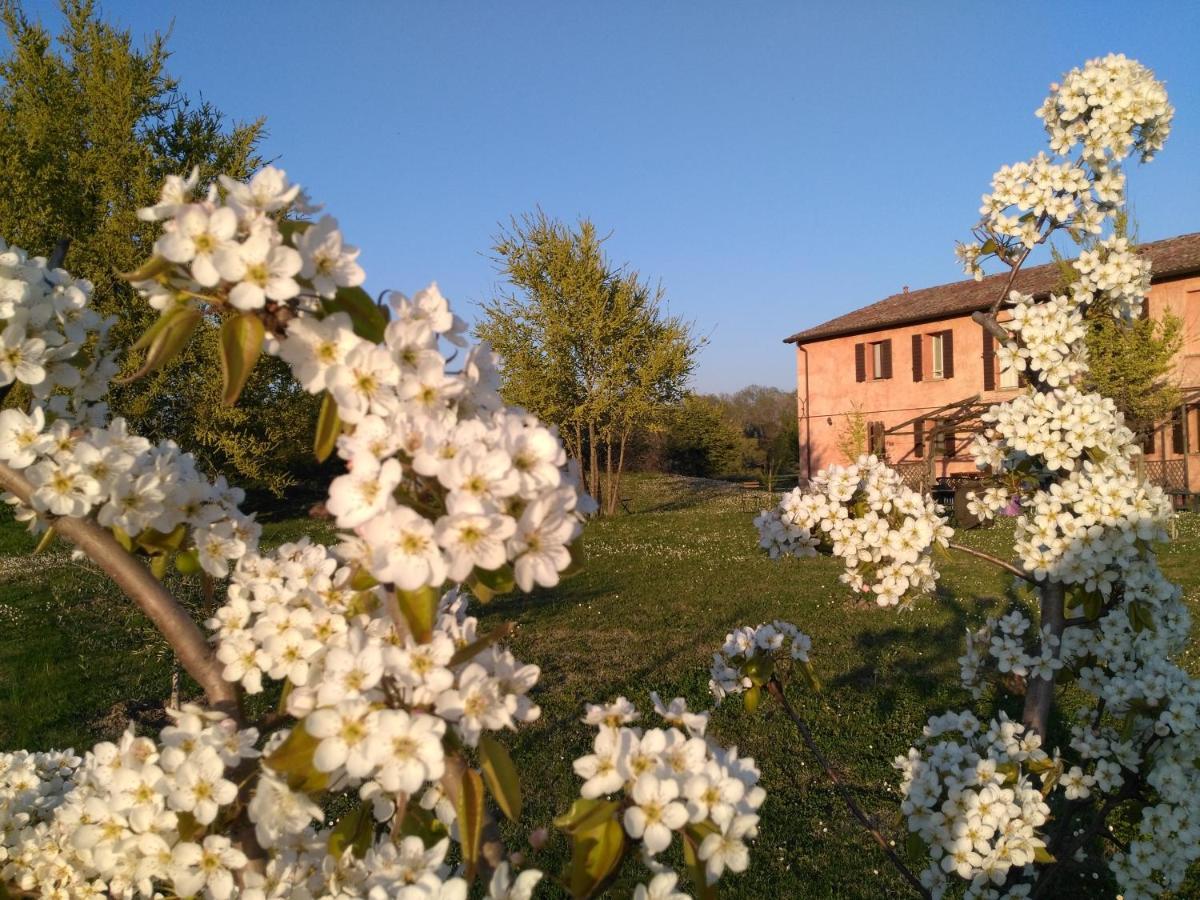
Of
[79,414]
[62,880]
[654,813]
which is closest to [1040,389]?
[654,813]

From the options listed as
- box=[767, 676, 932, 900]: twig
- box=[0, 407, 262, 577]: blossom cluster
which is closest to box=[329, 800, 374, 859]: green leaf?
box=[0, 407, 262, 577]: blossom cluster

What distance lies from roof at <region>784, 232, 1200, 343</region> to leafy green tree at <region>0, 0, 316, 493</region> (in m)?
15.9

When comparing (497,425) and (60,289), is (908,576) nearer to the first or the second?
(497,425)

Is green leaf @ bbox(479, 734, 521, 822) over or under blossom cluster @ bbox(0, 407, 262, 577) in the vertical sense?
under

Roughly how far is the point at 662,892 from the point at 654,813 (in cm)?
8

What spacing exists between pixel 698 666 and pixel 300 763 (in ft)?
20.1

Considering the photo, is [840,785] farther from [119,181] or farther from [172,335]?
[119,181]

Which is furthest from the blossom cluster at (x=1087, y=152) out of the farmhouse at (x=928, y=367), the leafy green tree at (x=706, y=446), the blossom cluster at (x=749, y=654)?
the leafy green tree at (x=706, y=446)

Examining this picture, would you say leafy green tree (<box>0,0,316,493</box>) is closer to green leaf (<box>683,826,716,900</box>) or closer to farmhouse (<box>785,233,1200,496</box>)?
green leaf (<box>683,826,716,900</box>)

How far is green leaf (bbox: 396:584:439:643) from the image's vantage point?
86 centimetres

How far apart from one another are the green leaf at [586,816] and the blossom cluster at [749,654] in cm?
152

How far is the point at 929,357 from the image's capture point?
22922 millimetres

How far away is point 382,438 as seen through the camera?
2.74ft

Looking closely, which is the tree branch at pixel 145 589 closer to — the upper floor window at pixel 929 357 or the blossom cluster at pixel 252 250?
the blossom cluster at pixel 252 250
